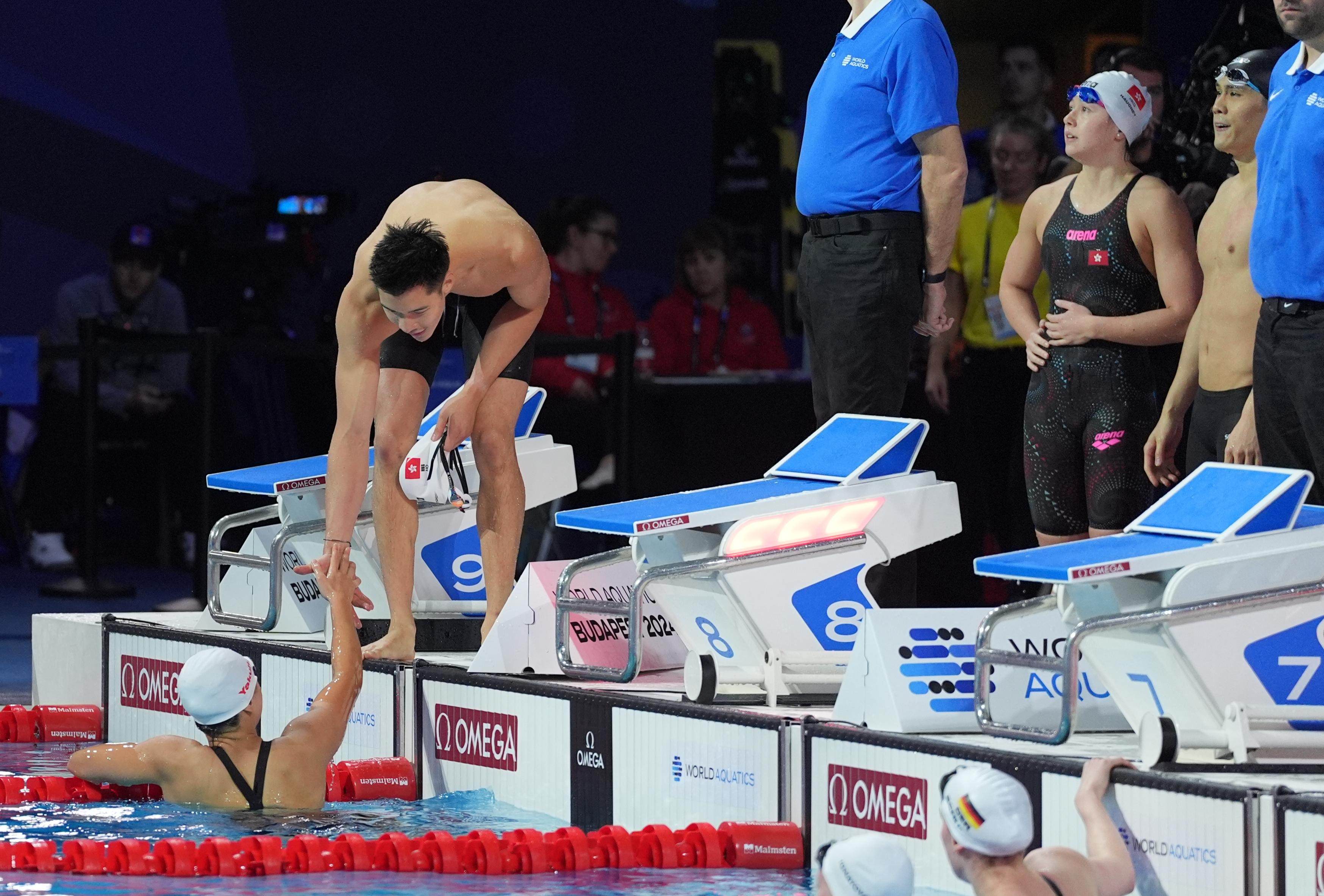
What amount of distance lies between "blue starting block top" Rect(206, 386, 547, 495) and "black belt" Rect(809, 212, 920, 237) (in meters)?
1.17

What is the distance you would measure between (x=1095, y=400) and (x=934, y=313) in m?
0.49

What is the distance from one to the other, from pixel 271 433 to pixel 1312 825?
7443 mm

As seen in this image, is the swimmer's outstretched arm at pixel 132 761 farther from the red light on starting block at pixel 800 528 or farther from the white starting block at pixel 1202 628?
the white starting block at pixel 1202 628

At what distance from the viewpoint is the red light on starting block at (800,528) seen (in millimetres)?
4664

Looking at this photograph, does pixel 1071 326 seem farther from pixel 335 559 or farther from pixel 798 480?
pixel 335 559

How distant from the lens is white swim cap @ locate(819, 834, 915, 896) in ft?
9.46

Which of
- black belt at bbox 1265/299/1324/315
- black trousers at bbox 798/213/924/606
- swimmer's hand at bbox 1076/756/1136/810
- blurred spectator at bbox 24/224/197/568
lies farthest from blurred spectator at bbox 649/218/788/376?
swimmer's hand at bbox 1076/756/1136/810

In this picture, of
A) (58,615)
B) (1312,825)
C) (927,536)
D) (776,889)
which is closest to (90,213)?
(58,615)

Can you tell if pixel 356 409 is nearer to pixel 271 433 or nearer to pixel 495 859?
pixel 495 859

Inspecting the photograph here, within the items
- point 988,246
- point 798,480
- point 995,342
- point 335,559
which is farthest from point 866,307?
point 988,246

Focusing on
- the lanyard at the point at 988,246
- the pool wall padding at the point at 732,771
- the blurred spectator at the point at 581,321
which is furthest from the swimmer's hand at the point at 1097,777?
the blurred spectator at the point at 581,321

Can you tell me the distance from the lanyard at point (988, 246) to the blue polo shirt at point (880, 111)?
1.79 m

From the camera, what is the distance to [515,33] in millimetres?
10500

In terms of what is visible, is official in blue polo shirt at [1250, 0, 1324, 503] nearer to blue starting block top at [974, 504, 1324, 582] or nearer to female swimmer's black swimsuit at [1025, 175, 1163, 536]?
blue starting block top at [974, 504, 1324, 582]
